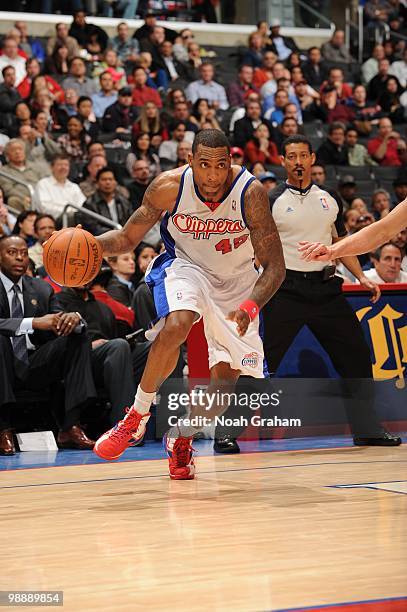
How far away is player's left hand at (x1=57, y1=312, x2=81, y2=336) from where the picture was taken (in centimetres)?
700

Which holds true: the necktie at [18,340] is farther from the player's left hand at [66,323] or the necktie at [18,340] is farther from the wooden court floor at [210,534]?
the wooden court floor at [210,534]

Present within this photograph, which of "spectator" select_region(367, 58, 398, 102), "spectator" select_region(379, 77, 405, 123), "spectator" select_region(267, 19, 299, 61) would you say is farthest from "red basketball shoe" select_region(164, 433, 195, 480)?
"spectator" select_region(267, 19, 299, 61)

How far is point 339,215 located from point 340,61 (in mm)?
11411

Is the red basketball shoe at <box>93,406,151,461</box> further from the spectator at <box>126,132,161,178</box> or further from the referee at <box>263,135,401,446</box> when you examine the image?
the spectator at <box>126,132,161,178</box>

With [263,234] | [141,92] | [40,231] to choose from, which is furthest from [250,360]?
[141,92]

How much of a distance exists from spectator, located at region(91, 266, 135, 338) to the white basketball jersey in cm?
254

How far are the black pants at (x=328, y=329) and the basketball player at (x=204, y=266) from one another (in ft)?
4.71

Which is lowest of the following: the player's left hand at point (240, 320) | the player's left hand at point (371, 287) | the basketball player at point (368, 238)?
the player's left hand at point (371, 287)

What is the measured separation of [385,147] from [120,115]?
160 inches

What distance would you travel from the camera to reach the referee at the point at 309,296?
23.2ft

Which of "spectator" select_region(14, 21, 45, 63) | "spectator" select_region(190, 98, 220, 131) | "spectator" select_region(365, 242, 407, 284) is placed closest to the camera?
"spectator" select_region(365, 242, 407, 284)

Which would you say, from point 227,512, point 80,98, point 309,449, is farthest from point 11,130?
point 227,512

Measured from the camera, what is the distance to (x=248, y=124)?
45.4ft

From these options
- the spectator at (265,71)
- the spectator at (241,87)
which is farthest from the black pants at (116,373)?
the spectator at (265,71)
